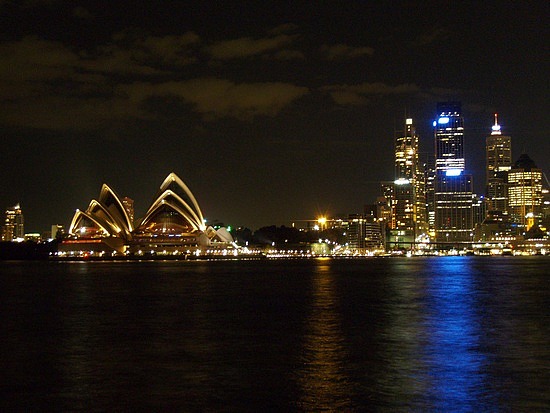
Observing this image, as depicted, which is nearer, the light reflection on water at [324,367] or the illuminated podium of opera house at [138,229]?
the light reflection on water at [324,367]

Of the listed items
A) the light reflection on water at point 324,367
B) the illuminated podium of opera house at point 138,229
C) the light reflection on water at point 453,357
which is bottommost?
the light reflection on water at point 453,357

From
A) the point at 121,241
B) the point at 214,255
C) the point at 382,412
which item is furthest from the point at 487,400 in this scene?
the point at 214,255

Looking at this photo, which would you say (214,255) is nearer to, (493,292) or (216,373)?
(493,292)

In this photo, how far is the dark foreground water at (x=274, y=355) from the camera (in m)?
14.4

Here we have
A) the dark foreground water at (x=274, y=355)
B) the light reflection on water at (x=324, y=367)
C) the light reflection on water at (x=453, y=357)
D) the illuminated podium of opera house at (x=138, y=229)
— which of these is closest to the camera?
the light reflection on water at (x=324, y=367)

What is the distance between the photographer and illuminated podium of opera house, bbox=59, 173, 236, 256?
12156cm

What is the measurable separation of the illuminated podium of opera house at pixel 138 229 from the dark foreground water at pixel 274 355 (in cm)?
8411

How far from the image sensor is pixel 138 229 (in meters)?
130

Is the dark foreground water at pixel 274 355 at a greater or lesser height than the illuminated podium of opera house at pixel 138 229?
lesser

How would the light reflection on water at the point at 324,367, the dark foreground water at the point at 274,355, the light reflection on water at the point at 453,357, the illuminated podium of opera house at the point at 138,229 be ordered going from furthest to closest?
the illuminated podium of opera house at the point at 138,229 → the light reflection on water at the point at 453,357 → the dark foreground water at the point at 274,355 → the light reflection on water at the point at 324,367

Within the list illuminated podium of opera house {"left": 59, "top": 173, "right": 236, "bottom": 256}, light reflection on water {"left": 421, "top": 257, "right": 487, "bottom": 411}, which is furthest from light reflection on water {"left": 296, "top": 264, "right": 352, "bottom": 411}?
illuminated podium of opera house {"left": 59, "top": 173, "right": 236, "bottom": 256}

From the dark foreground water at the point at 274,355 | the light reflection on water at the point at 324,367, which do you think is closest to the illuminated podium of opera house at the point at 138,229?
the dark foreground water at the point at 274,355

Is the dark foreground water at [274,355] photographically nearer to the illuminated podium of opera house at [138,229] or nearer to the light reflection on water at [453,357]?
the light reflection on water at [453,357]

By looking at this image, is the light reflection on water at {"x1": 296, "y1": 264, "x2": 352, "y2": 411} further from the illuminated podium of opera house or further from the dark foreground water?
the illuminated podium of opera house
